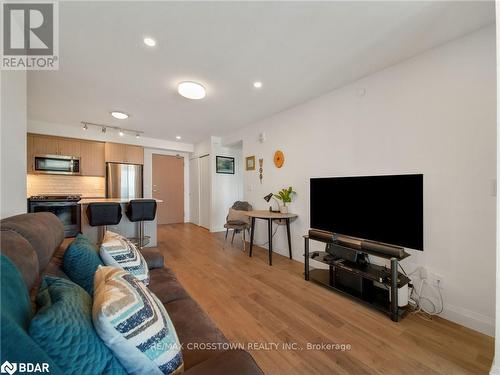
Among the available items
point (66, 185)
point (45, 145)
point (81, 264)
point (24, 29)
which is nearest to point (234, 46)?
point (24, 29)

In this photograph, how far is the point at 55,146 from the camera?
4.18m

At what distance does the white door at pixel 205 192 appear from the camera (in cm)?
540

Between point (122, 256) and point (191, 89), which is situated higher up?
point (191, 89)

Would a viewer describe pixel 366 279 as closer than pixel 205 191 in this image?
Yes

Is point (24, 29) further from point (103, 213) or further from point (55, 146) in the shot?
point (55, 146)

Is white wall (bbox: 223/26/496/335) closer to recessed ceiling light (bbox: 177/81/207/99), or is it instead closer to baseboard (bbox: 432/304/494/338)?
baseboard (bbox: 432/304/494/338)

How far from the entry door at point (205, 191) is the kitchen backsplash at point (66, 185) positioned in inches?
91.7

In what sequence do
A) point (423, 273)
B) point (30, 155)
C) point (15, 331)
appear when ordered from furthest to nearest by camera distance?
1. point (30, 155)
2. point (423, 273)
3. point (15, 331)

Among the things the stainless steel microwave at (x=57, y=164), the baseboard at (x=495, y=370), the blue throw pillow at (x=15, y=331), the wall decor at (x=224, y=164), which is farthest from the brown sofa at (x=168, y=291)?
the wall decor at (x=224, y=164)

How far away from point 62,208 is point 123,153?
178 centimetres

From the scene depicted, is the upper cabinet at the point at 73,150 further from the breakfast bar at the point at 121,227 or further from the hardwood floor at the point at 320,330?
the hardwood floor at the point at 320,330

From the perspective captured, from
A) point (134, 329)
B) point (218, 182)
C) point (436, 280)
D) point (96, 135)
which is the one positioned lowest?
point (436, 280)

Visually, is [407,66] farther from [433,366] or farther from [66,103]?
[66,103]

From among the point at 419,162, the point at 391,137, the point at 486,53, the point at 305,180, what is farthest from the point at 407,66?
the point at 305,180
